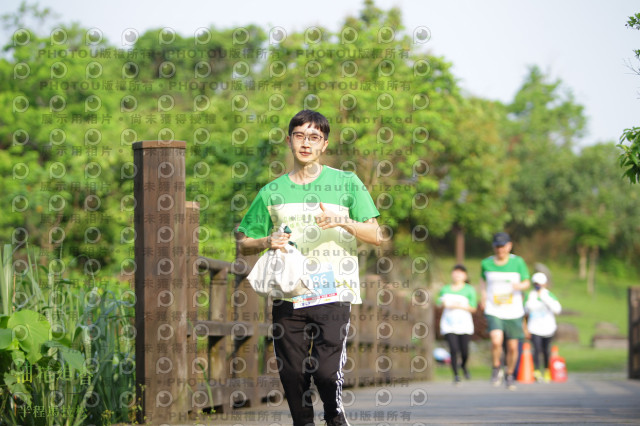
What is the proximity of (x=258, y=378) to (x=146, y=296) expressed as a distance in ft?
6.55

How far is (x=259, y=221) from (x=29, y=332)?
1.38 m

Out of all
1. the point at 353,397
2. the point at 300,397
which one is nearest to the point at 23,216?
the point at 353,397

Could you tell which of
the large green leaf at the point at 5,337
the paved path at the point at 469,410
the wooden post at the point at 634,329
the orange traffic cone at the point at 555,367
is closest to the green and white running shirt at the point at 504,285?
the paved path at the point at 469,410

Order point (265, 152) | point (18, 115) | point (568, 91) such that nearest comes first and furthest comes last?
point (265, 152) < point (18, 115) < point (568, 91)

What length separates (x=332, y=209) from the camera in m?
4.27

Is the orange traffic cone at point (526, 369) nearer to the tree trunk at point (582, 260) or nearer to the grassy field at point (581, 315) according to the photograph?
the grassy field at point (581, 315)

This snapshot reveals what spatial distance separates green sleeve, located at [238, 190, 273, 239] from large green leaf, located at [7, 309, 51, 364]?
4.11ft

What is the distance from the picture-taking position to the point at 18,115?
31.7 m

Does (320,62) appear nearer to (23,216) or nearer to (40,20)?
(23,216)

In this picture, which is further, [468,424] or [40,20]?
[40,20]

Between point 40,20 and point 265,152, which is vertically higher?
point 40,20

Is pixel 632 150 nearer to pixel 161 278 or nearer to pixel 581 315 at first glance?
pixel 161 278

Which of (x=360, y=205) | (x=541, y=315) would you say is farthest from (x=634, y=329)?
(x=360, y=205)

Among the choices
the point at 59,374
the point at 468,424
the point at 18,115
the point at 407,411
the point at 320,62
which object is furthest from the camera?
the point at 18,115
